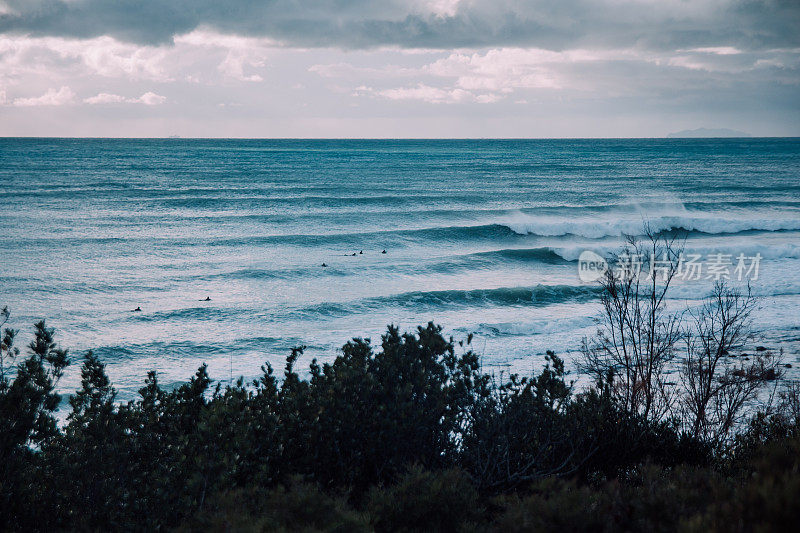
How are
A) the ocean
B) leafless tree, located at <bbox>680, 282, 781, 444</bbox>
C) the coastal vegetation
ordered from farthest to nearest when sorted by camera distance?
the ocean → leafless tree, located at <bbox>680, 282, 781, 444</bbox> → the coastal vegetation

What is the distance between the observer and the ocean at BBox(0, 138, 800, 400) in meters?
15.0

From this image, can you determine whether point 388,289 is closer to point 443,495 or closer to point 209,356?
point 209,356

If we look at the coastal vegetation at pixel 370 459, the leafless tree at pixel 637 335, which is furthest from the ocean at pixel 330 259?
the coastal vegetation at pixel 370 459

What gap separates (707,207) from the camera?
39.7 metres

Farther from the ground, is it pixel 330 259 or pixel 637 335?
pixel 330 259

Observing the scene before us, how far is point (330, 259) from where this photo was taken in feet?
80.2

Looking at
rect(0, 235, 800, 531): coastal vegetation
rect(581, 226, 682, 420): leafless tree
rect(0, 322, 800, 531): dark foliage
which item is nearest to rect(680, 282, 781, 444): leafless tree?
rect(581, 226, 682, 420): leafless tree

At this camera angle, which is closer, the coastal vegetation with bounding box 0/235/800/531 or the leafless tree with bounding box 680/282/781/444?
the coastal vegetation with bounding box 0/235/800/531

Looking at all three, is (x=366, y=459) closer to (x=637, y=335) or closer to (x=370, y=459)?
(x=370, y=459)

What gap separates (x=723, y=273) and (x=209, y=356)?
1886 cm

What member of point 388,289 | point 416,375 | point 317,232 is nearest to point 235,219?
point 317,232

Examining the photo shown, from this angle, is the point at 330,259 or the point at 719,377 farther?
the point at 330,259

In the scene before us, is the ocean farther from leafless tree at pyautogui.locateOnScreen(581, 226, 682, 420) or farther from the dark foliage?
the dark foliage

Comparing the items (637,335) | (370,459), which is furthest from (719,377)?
(370,459)
